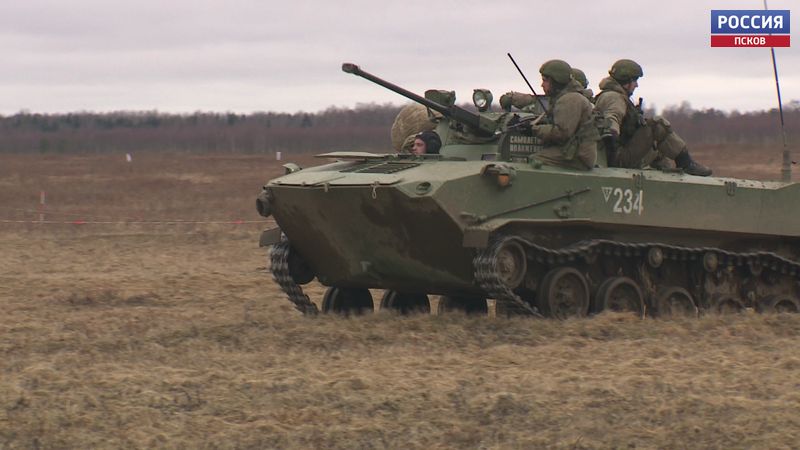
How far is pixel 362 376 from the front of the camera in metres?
10.1

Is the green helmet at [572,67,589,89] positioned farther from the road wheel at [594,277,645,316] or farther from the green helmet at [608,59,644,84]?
the road wheel at [594,277,645,316]

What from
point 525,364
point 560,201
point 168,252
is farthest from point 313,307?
point 168,252

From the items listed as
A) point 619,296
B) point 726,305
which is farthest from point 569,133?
point 726,305

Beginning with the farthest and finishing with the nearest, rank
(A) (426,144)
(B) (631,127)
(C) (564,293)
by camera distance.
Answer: (B) (631,127)
(A) (426,144)
(C) (564,293)

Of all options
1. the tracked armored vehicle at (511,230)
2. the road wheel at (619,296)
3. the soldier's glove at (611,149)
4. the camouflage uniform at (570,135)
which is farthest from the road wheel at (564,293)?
the soldier's glove at (611,149)

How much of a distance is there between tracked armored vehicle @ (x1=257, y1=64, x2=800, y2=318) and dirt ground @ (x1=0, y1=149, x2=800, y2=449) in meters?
0.51

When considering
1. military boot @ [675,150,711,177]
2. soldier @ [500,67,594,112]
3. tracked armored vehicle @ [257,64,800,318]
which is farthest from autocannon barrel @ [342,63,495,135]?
military boot @ [675,150,711,177]

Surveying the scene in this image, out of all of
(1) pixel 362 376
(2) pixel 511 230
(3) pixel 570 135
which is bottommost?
(1) pixel 362 376

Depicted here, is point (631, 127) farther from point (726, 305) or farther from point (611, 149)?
point (726, 305)

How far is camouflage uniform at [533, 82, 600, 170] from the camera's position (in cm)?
1378

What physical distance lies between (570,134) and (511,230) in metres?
1.15

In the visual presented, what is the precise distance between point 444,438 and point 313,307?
20.4 feet

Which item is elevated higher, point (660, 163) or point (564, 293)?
point (660, 163)

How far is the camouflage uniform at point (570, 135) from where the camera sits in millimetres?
13781
